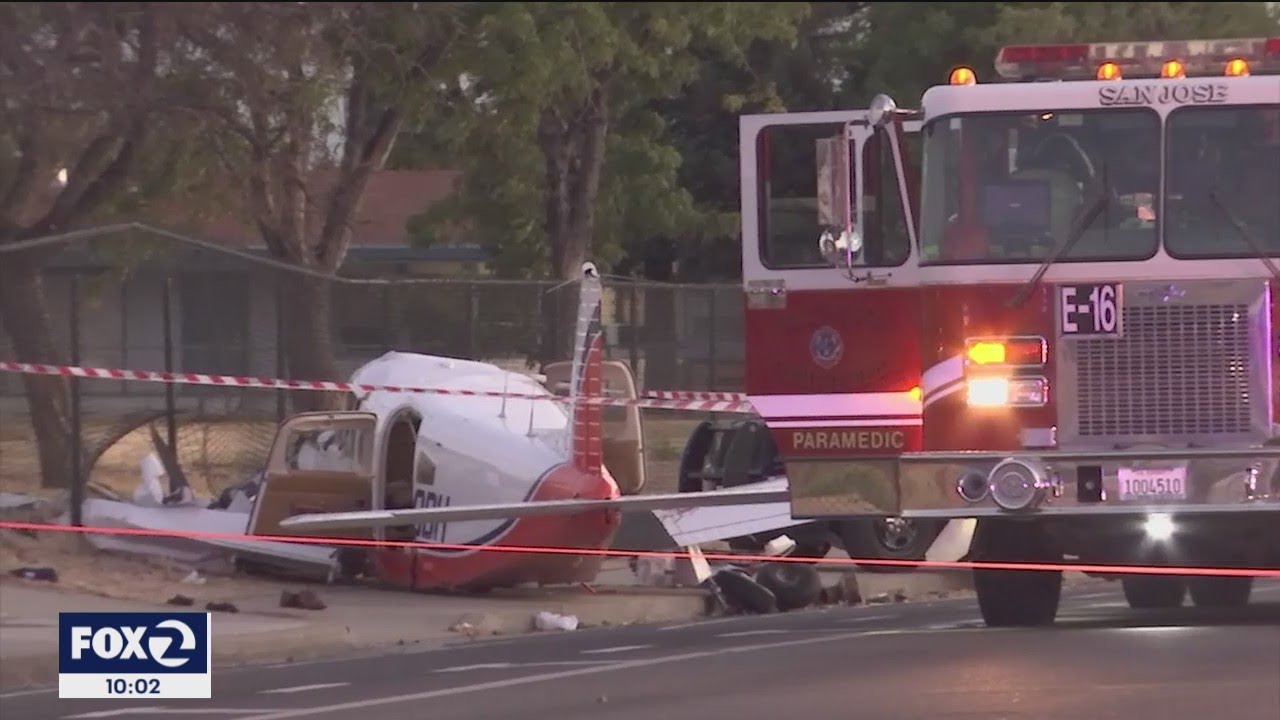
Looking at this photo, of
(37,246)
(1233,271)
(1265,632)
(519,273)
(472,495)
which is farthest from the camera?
(519,273)

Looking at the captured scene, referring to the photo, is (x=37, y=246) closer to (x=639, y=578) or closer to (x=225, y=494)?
(x=225, y=494)

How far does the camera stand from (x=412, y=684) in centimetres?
1198

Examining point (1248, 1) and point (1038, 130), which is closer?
point (1038, 130)

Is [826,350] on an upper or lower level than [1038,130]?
lower

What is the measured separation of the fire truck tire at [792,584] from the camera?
16453 mm

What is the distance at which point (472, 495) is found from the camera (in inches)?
635

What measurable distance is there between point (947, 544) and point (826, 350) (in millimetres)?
5040

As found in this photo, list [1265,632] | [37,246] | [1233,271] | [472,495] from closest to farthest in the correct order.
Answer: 1. [1233,271]
2. [1265,632]
3. [472,495]
4. [37,246]

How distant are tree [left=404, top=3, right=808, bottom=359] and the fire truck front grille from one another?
5219mm

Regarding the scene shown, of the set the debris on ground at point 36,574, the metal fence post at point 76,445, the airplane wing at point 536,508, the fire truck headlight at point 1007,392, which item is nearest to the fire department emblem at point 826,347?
the fire truck headlight at point 1007,392

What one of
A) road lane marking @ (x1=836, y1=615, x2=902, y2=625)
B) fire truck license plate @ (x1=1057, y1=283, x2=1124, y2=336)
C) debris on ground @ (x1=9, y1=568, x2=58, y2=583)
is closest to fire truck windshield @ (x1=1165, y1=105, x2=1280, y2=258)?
fire truck license plate @ (x1=1057, y1=283, x2=1124, y2=336)

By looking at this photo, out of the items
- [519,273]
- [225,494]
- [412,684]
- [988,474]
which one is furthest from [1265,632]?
[519,273]

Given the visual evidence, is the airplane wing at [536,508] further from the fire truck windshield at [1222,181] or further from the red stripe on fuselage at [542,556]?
the fire truck windshield at [1222,181]

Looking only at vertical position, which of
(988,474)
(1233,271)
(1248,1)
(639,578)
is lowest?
(639,578)
